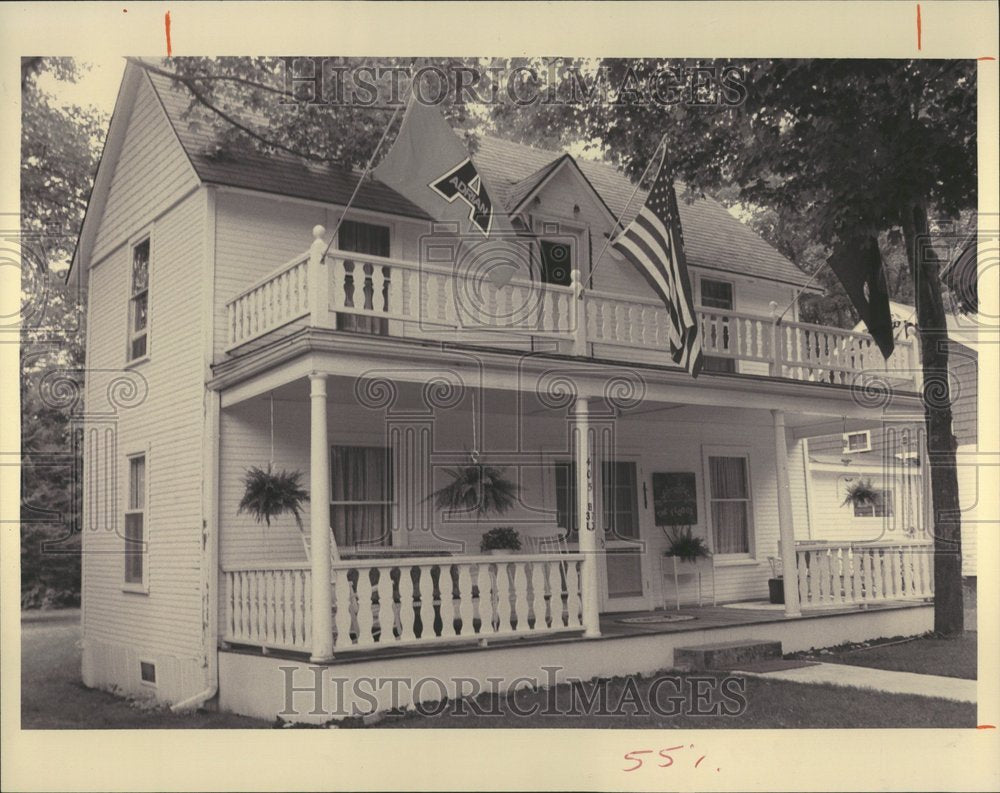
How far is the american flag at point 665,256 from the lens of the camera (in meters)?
10.9

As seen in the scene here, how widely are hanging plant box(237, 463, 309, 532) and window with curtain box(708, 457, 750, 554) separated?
275 inches

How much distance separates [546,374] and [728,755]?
4.22 meters

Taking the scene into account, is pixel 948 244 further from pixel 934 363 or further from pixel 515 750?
pixel 515 750

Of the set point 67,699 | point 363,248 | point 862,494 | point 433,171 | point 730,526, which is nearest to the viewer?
point 433,171

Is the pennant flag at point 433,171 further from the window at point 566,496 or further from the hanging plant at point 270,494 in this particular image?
the window at point 566,496

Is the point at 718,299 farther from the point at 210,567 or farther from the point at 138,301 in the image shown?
the point at 210,567

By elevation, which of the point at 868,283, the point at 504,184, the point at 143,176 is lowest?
the point at 868,283

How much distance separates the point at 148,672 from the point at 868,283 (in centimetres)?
979

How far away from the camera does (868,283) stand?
13.9 meters

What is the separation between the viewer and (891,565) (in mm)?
14375

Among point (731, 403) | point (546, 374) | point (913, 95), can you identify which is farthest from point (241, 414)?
point (913, 95)

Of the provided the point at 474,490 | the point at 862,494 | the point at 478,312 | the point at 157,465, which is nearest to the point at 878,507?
the point at 862,494

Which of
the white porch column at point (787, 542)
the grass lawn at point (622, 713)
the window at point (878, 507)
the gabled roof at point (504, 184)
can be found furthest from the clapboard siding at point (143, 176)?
the window at point (878, 507)

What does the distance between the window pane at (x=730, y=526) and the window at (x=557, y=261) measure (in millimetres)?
4088
